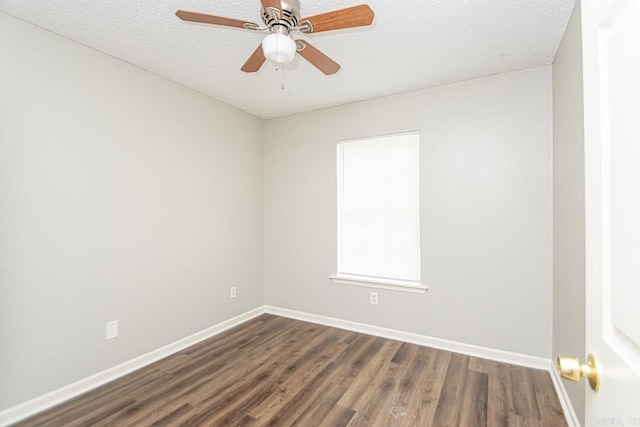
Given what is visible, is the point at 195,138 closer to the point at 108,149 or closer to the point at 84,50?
the point at 108,149

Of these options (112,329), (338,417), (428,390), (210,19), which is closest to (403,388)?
(428,390)

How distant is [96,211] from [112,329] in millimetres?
943

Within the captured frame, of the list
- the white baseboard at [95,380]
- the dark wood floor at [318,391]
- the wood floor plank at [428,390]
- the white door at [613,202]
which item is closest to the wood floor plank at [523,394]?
the dark wood floor at [318,391]

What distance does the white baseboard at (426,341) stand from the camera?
8.18 ft

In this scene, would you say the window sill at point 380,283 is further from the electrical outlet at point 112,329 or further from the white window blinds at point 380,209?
the electrical outlet at point 112,329

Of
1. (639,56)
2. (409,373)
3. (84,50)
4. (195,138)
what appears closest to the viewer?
(639,56)

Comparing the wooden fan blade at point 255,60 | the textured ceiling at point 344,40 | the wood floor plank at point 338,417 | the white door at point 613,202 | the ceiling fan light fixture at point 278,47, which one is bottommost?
the wood floor plank at point 338,417

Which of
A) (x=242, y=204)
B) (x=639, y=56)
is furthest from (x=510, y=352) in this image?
(x=242, y=204)

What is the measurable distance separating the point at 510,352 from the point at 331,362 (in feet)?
5.15

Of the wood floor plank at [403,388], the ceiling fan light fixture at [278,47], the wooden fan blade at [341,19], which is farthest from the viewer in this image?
the wood floor plank at [403,388]

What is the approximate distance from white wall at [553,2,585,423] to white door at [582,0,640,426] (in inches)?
53.1

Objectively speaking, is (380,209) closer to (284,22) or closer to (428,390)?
(428,390)

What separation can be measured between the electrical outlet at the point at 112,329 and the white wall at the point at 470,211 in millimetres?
1970

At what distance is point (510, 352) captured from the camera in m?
2.55
